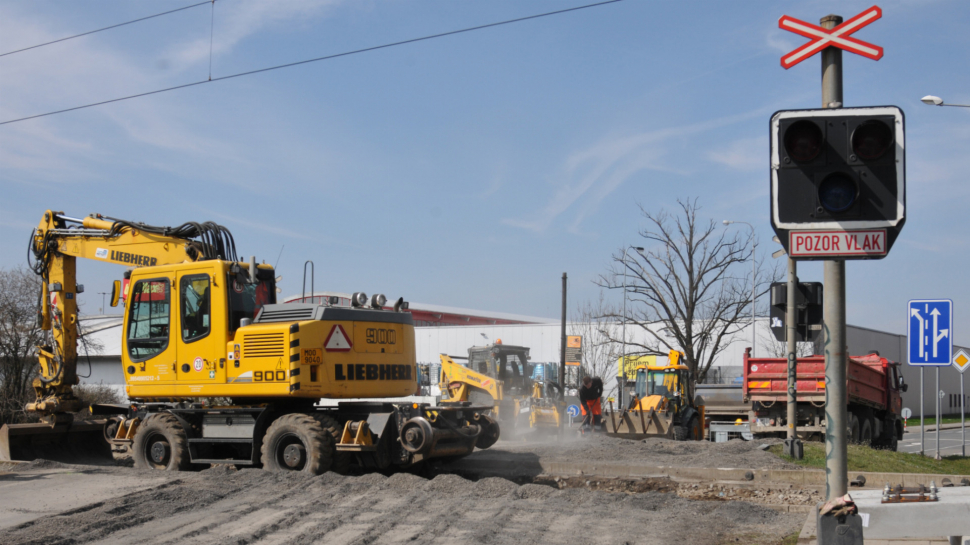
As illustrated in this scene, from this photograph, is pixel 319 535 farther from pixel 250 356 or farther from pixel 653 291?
pixel 653 291

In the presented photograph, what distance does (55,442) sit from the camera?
558 inches

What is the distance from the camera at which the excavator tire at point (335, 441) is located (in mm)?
11453

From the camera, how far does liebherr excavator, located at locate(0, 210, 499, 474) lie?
1145cm

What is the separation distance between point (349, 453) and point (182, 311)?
3351 millimetres

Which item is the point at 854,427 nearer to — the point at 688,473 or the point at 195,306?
the point at 688,473

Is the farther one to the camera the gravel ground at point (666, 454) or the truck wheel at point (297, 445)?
the gravel ground at point (666, 454)

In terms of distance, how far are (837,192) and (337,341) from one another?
8462mm

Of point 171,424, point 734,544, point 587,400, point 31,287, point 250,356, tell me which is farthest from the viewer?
point 31,287

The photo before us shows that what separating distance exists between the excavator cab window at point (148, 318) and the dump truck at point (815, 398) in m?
13.4

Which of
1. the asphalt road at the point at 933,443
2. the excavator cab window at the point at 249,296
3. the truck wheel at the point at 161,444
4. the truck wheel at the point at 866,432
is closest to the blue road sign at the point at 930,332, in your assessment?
the truck wheel at the point at 866,432

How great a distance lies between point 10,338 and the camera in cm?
2533

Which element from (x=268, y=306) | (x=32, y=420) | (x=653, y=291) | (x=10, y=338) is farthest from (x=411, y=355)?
(x=653, y=291)

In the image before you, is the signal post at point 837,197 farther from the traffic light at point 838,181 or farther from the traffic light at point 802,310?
the traffic light at point 802,310

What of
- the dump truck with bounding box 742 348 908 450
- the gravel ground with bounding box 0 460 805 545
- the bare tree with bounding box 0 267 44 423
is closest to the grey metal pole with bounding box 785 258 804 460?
the gravel ground with bounding box 0 460 805 545
